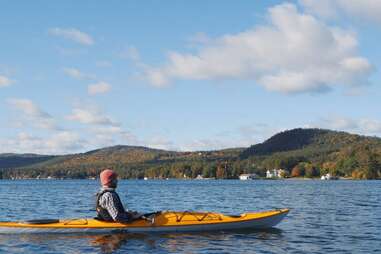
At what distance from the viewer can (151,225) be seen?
2605 cm

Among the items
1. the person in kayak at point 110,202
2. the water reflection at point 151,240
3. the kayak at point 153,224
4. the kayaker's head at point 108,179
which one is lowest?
the water reflection at point 151,240

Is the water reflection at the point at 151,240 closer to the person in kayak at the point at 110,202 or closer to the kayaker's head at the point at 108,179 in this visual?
the person in kayak at the point at 110,202

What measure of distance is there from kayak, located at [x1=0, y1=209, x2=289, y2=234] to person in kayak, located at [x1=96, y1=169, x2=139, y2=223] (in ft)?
0.94

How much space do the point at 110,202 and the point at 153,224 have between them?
258 cm

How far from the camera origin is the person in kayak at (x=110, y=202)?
80.5 ft

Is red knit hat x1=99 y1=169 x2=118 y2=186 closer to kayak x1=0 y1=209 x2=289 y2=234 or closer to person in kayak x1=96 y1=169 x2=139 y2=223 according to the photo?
person in kayak x1=96 y1=169 x2=139 y2=223

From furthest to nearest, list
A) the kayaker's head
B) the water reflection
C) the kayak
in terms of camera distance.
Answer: the kayak < the kayaker's head < the water reflection

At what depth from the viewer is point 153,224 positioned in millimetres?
26062

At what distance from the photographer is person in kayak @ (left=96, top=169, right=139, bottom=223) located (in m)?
24.5

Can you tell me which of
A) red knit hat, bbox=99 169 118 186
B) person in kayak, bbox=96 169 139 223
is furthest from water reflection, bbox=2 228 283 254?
red knit hat, bbox=99 169 118 186

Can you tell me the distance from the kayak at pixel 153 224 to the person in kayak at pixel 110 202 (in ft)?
0.94

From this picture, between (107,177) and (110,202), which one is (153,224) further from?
(107,177)

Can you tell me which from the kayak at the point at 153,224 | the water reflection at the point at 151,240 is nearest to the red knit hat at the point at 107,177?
the kayak at the point at 153,224

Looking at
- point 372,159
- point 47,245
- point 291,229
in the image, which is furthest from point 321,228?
point 372,159
